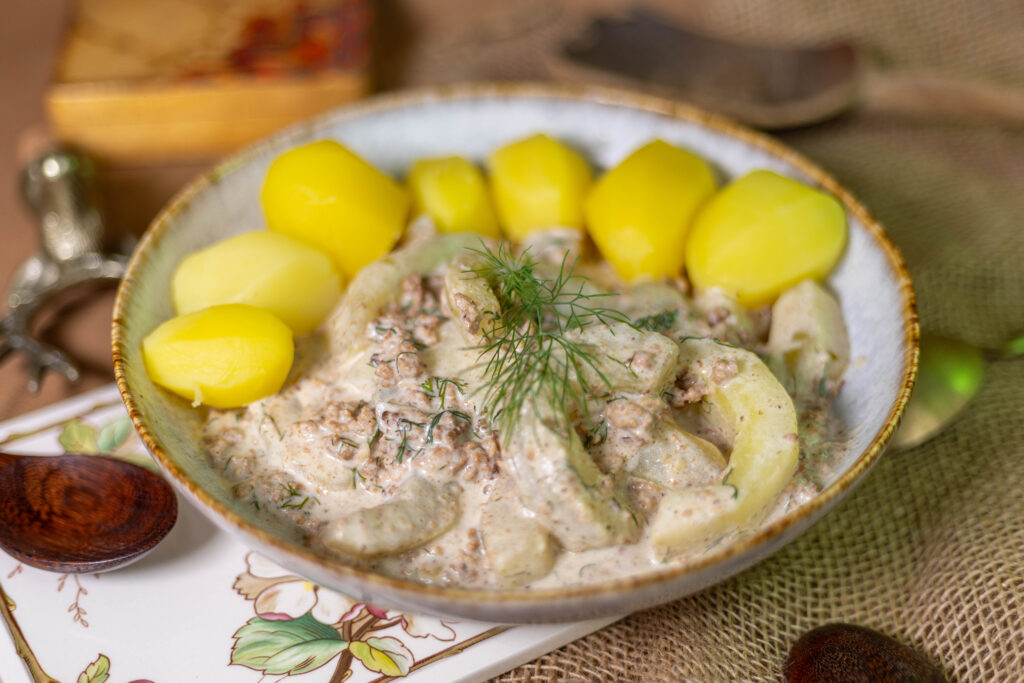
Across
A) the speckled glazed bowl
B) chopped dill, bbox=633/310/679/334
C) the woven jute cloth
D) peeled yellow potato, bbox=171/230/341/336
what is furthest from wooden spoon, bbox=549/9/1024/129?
peeled yellow potato, bbox=171/230/341/336

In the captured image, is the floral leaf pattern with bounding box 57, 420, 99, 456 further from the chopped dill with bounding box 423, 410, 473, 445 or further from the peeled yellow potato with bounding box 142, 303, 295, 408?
the chopped dill with bounding box 423, 410, 473, 445

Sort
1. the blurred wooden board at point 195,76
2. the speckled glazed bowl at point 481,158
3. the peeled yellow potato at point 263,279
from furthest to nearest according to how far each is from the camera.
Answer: the blurred wooden board at point 195,76, the peeled yellow potato at point 263,279, the speckled glazed bowl at point 481,158

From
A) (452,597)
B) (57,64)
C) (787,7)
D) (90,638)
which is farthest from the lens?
(787,7)

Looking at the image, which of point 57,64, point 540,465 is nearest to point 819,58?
point 540,465

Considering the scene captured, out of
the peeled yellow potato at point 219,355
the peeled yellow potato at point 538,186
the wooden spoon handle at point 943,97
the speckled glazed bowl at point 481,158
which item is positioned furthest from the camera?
the wooden spoon handle at point 943,97

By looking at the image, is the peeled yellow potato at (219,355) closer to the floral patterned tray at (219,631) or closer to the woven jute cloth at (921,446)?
the floral patterned tray at (219,631)

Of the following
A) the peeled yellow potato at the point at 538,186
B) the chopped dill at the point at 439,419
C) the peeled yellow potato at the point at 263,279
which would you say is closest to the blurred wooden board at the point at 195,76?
the peeled yellow potato at the point at 538,186

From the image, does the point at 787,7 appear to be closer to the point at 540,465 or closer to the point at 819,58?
the point at 819,58
